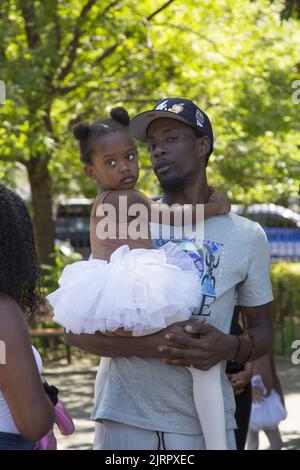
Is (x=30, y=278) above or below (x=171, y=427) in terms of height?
above

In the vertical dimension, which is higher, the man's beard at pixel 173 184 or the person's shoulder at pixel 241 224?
the man's beard at pixel 173 184

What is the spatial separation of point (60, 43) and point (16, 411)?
9696 millimetres

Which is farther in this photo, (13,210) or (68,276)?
(68,276)

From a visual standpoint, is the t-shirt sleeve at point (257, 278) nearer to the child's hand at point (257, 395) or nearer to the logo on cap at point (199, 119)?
the logo on cap at point (199, 119)

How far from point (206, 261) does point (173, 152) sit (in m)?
0.51

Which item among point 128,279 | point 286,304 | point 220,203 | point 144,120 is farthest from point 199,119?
point 286,304

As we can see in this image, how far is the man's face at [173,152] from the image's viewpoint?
393 cm

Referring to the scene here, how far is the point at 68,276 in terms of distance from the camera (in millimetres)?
3664

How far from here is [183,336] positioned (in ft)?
11.4

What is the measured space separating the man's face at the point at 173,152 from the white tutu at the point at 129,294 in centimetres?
44

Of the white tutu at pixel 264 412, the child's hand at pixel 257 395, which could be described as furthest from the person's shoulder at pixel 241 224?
the child's hand at pixel 257 395

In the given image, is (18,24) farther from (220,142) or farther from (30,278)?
(30,278)

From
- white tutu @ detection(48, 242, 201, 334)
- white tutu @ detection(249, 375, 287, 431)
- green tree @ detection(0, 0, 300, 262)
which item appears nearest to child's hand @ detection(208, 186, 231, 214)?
white tutu @ detection(48, 242, 201, 334)

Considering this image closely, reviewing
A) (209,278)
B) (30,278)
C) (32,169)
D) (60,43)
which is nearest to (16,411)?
(30,278)
